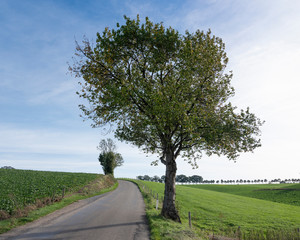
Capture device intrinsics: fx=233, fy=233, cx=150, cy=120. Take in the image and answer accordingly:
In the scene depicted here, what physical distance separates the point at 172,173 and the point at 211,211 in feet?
68.4

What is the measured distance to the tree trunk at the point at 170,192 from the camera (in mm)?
20297

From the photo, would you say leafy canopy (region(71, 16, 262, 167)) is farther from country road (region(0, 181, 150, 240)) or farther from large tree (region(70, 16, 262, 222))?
country road (region(0, 181, 150, 240))

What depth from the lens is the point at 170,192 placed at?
68.2 ft

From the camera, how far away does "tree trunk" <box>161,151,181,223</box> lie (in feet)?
66.6

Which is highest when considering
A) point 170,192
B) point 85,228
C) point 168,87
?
point 168,87

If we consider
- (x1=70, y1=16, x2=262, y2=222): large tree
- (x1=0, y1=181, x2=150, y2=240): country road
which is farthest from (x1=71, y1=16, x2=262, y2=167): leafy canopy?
(x1=0, y1=181, x2=150, y2=240): country road

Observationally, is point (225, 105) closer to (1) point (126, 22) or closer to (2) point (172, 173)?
(2) point (172, 173)

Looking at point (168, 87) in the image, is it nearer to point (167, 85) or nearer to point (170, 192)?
point (167, 85)

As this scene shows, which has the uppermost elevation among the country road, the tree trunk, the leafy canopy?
the leafy canopy

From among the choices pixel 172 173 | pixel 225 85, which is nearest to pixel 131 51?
pixel 225 85

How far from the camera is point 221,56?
21.0 meters

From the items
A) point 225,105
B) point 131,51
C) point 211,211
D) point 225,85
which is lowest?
point 211,211

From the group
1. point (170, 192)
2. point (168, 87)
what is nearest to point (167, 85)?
point (168, 87)

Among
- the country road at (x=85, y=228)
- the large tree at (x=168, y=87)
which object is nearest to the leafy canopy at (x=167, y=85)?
the large tree at (x=168, y=87)
